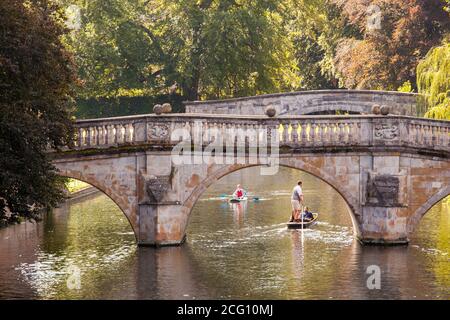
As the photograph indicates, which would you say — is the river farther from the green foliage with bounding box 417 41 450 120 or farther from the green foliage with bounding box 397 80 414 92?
the green foliage with bounding box 397 80 414 92

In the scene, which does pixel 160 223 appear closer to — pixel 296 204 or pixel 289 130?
pixel 289 130

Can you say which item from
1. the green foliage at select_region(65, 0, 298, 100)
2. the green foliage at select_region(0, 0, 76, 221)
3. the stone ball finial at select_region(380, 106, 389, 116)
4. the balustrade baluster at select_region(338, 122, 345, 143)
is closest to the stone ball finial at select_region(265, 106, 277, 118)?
the balustrade baluster at select_region(338, 122, 345, 143)

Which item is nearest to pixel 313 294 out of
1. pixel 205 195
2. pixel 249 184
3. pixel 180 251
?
pixel 180 251

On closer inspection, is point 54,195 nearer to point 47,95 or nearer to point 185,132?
point 47,95

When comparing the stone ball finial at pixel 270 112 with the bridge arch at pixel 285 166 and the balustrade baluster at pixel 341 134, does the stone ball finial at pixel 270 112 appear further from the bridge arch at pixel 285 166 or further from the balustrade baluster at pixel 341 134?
the balustrade baluster at pixel 341 134

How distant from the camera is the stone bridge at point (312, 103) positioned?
50219mm

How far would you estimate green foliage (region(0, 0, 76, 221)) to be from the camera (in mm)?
27359

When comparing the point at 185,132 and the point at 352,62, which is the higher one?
the point at 352,62

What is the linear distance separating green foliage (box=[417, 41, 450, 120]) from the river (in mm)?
4710

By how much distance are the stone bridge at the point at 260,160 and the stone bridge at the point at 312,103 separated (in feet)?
45.2

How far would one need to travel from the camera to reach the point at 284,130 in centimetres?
3603

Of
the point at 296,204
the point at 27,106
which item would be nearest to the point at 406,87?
the point at 296,204

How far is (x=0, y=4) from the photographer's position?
1080 inches
